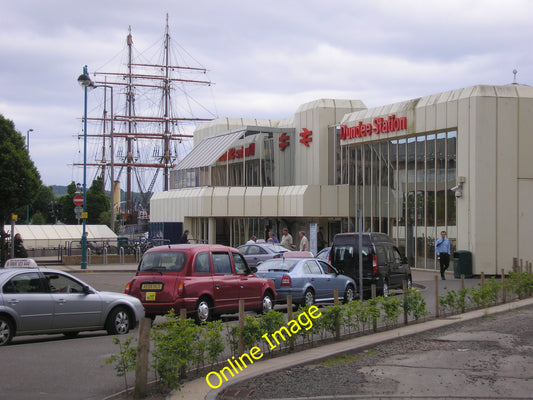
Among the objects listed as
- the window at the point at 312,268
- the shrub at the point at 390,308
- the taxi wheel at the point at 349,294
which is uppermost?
the window at the point at 312,268

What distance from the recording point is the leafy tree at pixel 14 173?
26547 millimetres

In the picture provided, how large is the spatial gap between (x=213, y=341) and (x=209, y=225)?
110 feet

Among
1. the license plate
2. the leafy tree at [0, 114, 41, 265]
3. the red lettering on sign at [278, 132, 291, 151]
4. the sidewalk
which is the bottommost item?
the sidewalk

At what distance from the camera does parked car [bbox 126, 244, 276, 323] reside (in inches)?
565

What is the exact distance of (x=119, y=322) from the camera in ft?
44.9

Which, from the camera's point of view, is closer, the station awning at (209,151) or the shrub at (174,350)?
the shrub at (174,350)

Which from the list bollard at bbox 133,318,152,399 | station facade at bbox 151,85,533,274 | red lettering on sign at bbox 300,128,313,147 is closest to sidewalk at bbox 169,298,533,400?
bollard at bbox 133,318,152,399

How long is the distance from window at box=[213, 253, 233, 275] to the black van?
6.60m

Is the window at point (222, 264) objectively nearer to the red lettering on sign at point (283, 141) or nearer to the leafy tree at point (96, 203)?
the red lettering on sign at point (283, 141)

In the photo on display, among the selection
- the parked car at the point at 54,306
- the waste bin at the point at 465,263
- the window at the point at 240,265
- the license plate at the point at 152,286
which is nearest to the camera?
the parked car at the point at 54,306

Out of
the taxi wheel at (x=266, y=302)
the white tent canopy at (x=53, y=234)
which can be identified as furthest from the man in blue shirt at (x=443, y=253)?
the white tent canopy at (x=53, y=234)

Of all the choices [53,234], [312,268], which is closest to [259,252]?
[312,268]

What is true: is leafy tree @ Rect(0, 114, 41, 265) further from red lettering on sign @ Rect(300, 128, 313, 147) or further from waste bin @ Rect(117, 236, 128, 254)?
red lettering on sign @ Rect(300, 128, 313, 147)

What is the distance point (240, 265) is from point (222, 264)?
2.33 ft
